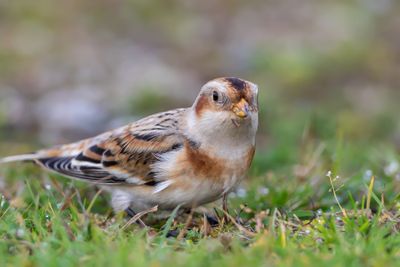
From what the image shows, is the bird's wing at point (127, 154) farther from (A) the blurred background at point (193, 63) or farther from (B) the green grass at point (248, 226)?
(A) the blurred background at point (193, 63)

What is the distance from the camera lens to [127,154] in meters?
6.80

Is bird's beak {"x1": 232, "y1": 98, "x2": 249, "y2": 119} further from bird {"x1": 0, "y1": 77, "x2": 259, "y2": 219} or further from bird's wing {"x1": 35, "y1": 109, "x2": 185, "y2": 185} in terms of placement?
bird's wing {"x1": 35, "y1": 109, "x2": 185, "y2": 185}

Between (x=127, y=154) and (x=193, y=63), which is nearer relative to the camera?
(x=127, y=154)

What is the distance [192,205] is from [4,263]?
5.92 ft

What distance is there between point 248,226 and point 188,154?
2.23 ft

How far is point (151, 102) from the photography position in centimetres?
1177

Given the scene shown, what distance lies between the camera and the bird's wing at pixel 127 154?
654 cm

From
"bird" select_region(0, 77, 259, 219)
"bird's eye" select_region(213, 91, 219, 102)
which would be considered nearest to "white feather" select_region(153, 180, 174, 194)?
"bird" select_region(0, 77, 259, 219)

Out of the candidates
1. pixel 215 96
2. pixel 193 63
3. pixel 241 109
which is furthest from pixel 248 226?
pixel 193 63

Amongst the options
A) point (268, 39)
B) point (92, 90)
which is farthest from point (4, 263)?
point (268, 39)

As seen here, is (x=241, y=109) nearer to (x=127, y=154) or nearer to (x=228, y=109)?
(x=228, y=109)

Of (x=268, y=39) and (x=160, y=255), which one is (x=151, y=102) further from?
(x=160, y=255)

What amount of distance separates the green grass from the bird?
206mm

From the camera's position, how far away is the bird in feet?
20.1
